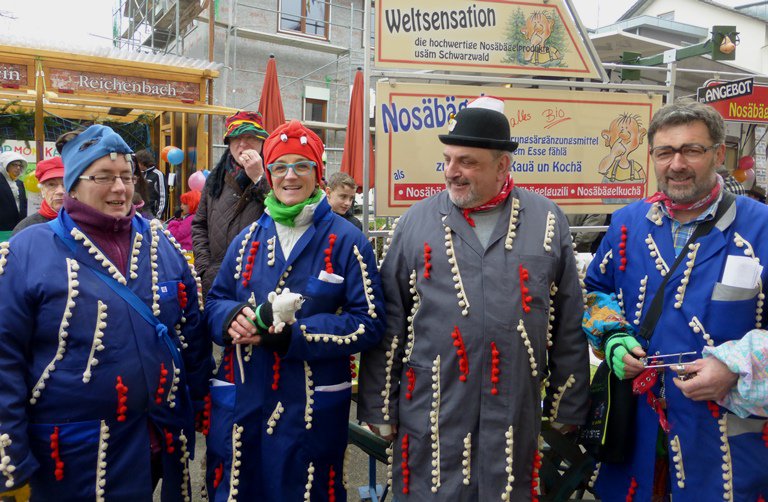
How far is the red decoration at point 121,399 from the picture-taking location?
2.04 m

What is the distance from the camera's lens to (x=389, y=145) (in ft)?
11.3

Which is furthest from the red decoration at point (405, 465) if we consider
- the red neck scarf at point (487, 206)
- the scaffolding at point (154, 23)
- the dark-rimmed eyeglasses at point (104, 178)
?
the scaffolding at point (154, 23)

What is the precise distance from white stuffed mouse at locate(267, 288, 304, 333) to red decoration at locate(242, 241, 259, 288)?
306mm

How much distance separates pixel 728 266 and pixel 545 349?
2.23 ft

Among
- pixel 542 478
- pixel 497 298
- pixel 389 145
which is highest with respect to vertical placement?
pixel 389 145

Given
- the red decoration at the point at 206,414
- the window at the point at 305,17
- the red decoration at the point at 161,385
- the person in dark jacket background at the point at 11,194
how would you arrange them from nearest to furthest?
the red decoration at the point at 161,385, the red decoration at the point at 206,414, the person in dark jacket background at the point at 11,194, the window at the point at 305,17

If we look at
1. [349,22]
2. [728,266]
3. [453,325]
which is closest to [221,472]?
[453,325]

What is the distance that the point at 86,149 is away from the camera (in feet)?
6.89

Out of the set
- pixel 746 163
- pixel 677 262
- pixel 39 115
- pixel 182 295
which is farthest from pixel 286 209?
pixel 746 163

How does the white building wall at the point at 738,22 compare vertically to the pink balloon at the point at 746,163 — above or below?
above

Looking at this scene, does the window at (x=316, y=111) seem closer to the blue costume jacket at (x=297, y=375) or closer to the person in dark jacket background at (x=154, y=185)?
the person in dark jacket background at (x=154, y=185)

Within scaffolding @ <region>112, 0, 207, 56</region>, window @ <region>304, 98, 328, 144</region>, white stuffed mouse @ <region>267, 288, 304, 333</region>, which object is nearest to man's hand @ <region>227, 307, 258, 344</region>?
white stuffed mouse @ <region>267, 288, 304, 333</region>

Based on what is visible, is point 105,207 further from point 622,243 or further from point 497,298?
point 622,243

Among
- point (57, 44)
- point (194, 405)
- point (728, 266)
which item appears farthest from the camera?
point (57, 44)
